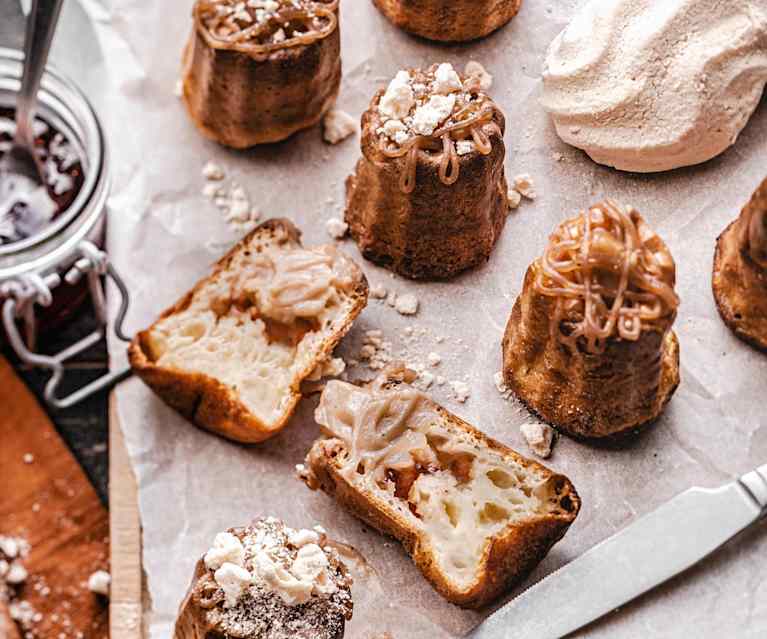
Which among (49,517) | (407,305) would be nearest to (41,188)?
(49,517)

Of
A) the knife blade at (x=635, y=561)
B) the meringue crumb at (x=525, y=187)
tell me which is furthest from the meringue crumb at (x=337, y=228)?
the knife blade at (x=635, y=561)

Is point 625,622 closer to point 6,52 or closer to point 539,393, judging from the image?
point 539,393

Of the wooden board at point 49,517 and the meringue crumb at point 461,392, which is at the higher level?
the meringue crumb at point 461,392

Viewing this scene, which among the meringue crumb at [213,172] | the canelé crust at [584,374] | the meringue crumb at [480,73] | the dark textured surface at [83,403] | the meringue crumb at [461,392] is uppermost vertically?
the meringue crumb at [480,73]

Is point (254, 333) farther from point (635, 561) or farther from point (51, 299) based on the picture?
point (635, 561)

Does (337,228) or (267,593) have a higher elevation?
(337,228)

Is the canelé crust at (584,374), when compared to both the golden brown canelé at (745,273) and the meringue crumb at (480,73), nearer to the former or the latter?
the golden brown canelé at (745,273)

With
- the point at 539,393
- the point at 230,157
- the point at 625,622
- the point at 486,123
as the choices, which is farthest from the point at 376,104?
the point at 625,622
